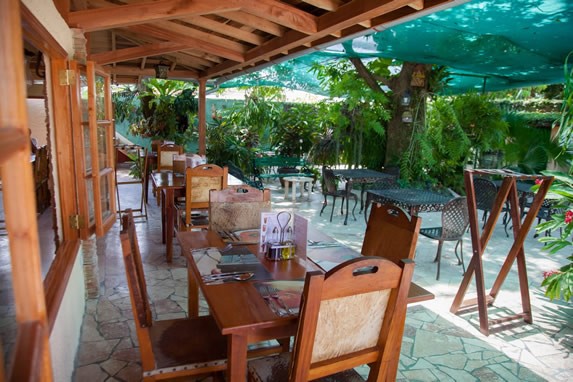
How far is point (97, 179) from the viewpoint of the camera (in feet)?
9.39

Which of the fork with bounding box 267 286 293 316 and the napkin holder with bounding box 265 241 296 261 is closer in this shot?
the fork with bounding box 267 286 293 316

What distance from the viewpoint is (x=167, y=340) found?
6.14ft

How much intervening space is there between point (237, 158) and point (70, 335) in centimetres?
696

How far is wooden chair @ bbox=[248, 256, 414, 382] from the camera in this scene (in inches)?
52.8

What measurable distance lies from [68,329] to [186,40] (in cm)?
338

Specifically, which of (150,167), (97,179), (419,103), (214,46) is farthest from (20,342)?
(419,103)

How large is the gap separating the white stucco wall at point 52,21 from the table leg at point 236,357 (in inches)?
62.6

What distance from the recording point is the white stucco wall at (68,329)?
1.78 metres

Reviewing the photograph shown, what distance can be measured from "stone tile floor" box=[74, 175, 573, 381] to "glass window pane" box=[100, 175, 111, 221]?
67 centimetres

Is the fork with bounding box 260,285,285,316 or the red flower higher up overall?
the red flower

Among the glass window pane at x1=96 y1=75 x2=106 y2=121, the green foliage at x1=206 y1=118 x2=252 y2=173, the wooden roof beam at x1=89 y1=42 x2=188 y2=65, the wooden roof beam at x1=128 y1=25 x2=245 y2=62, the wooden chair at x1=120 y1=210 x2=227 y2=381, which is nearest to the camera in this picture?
the wooden chair at x1=120 y1=210 x2=227 y2=381

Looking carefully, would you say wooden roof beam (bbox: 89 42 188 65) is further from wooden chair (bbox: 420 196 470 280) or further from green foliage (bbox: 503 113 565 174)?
green foliage (bbox: 503 113 565 174)

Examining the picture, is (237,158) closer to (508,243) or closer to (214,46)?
(214,46)

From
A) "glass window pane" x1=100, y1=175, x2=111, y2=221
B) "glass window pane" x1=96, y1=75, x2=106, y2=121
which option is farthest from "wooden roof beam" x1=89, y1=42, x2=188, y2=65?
"glass window pane" x1=100, y1=175, x2=111, y2=221
